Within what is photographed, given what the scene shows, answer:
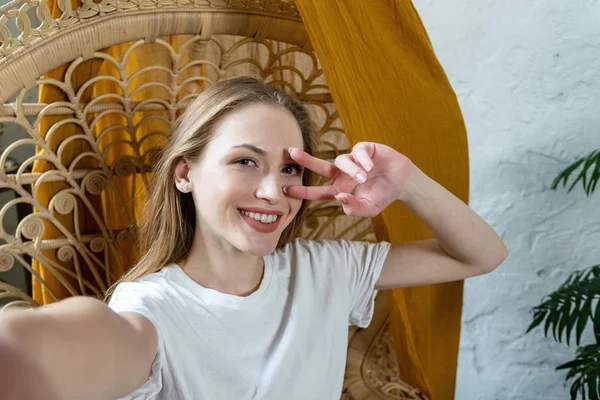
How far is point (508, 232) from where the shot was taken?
5.67 feet

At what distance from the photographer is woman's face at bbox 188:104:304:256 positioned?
36.1 inches

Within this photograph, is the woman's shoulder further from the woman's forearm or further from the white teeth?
the woman's forearm

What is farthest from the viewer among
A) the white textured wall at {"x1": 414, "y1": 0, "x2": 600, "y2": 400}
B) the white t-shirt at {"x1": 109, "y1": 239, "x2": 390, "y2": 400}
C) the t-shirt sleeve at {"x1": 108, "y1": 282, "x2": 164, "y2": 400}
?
the white textured wall at {"x1": 414, "y1": 0, "x2": 600, "y2": 400}

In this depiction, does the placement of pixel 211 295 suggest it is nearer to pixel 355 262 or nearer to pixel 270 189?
pixel 270 189

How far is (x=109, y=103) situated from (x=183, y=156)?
286 mm

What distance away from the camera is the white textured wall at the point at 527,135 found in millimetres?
1609

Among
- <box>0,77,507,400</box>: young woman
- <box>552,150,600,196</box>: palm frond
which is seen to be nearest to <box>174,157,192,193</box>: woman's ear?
<box>0,77,507,400</box>: young woman

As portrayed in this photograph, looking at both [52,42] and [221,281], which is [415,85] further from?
[52,42]

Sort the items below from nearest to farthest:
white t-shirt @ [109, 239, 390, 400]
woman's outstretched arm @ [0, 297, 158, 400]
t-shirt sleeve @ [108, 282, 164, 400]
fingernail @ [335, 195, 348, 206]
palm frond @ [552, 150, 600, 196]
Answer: woman's outstretched arm @ [0, 297, 158, 400], t-shirt sleeve @ [108, 282, 164, 400], white t-shirt @ [109, 239, 390, 400], fingernail @ [335, 195, 348, 206], palm frond @ [552, 150, 600, 196]

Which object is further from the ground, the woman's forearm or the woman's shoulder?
the woman's forearm

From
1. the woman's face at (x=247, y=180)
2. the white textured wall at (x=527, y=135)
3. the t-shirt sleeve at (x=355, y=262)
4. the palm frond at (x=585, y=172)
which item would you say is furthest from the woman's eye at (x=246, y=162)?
the white textured wall at (x=527, y=135)

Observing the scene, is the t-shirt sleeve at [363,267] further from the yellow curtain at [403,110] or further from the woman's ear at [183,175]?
the woman's ear at [183,175]

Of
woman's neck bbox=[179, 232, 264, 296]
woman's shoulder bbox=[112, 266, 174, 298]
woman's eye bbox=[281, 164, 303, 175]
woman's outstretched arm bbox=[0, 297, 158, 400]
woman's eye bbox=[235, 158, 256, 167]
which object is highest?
woman's eye bbox=[281, 164, 303, 175]

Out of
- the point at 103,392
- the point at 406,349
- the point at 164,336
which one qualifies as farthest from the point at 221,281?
the point at 406,349
